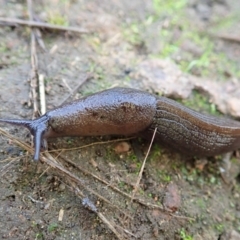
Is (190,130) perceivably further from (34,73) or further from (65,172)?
(34,73)

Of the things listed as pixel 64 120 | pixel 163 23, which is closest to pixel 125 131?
pixel 64 120

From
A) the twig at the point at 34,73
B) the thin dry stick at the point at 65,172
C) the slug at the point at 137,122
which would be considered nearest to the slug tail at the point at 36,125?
the slug at the point at 137,122

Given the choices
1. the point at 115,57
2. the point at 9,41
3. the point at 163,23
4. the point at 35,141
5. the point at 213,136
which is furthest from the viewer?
the point at 163,23

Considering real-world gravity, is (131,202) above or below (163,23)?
below

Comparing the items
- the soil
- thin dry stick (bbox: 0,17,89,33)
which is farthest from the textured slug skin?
thin dry stick (bbox: 0,17,89,33)

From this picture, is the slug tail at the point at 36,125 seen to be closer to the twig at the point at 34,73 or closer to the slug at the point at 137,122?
the slug at the point at 137,122

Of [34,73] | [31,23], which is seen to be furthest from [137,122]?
[31,23]

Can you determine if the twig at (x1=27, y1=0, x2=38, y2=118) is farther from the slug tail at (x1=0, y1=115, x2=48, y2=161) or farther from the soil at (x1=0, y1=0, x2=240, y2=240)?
the slug tail at (x1=0, y1=115, x2=48, y2=161)

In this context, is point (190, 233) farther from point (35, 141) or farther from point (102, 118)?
point (35, 141)
